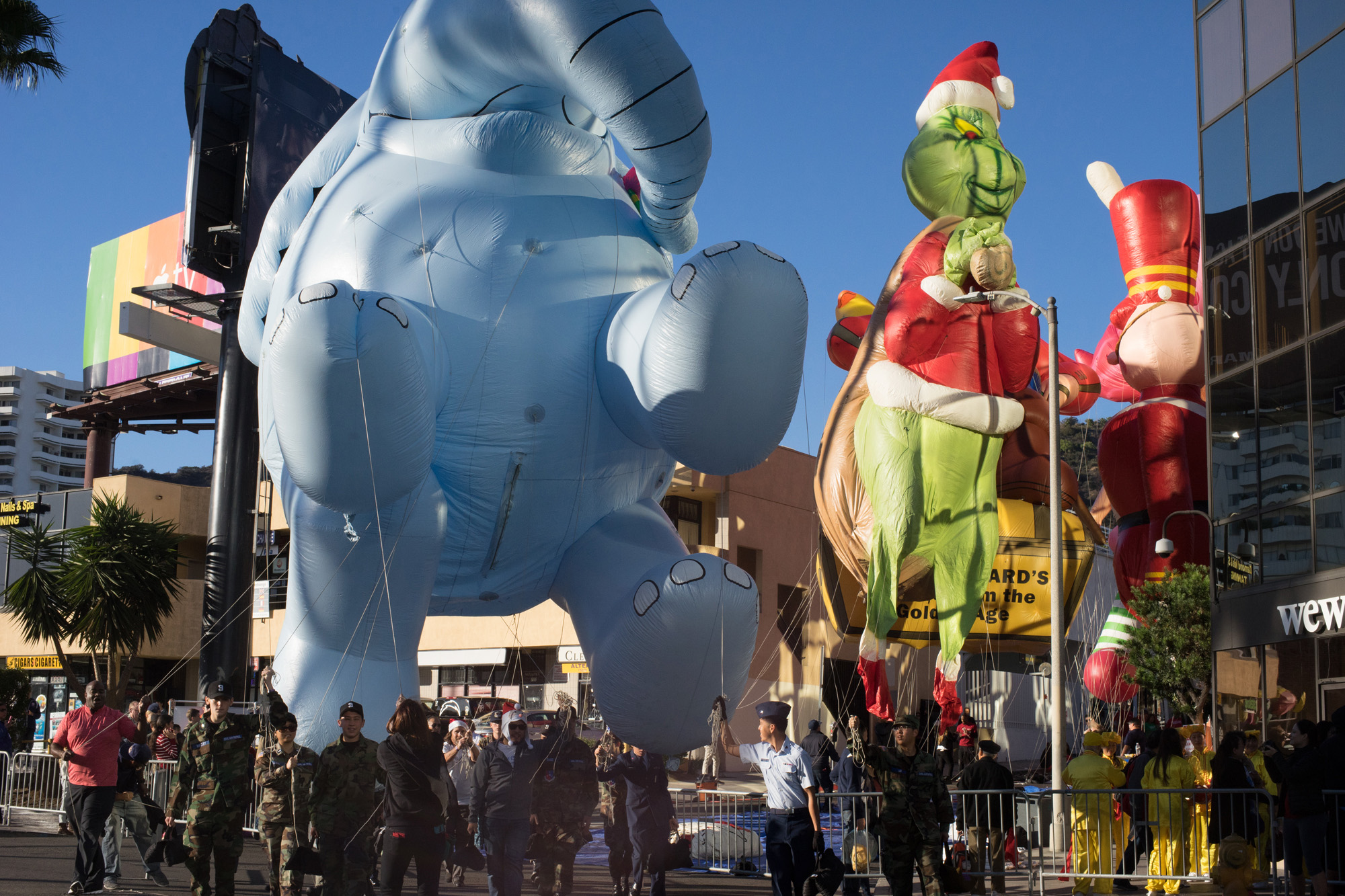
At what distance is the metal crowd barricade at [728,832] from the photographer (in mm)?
10438

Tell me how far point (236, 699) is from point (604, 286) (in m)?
10.4

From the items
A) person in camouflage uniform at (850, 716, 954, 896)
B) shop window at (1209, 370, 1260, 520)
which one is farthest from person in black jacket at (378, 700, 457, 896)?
shop window at (1209, 370, 1260, 520)

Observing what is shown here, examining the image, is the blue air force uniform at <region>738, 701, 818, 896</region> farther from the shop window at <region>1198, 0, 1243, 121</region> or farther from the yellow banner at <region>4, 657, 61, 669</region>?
the yellow banner at <region>4, 657, 61, 669</region>

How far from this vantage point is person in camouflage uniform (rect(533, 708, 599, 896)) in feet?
25.5

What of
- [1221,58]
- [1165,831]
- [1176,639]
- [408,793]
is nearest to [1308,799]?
[1165,831]

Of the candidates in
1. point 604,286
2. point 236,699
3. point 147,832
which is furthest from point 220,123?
point 604,286

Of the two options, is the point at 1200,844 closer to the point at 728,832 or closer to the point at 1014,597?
the point at 728,832

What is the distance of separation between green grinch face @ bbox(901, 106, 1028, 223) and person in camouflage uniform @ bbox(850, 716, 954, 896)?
10815mm

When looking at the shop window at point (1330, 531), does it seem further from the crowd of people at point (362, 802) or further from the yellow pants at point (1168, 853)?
the crowd of people at point (362, 802)

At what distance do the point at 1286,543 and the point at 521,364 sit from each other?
9.76 metres

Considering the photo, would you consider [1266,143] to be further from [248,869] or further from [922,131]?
[248,869]

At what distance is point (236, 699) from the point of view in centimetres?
1488

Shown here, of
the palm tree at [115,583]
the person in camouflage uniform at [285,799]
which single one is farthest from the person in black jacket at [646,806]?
the palm tree at [115,583]

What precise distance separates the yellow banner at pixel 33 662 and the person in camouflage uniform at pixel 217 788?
26.9 m
